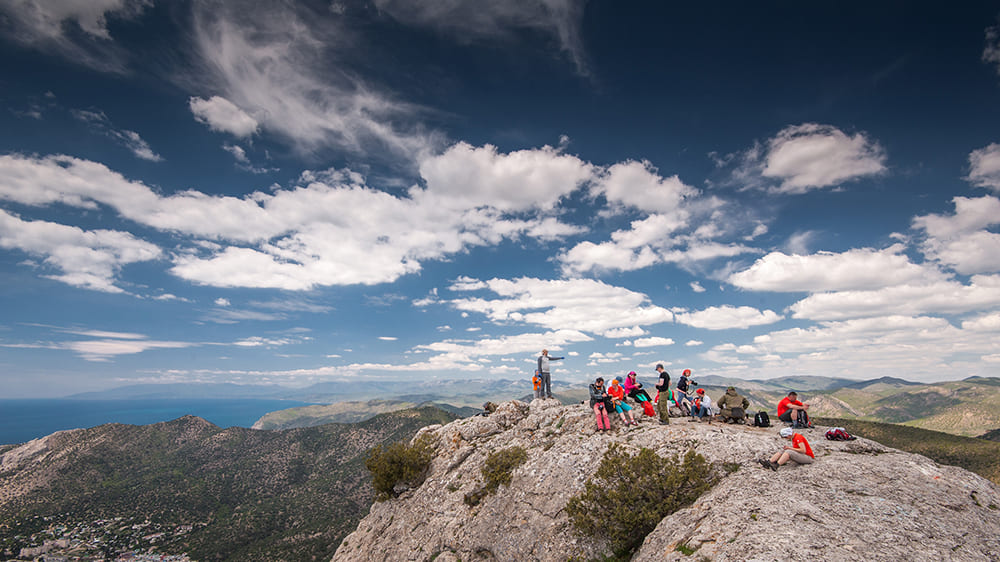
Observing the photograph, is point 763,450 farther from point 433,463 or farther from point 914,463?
point 433,463

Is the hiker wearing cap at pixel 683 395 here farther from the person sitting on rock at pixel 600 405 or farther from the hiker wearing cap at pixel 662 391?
the person sitting on rock at pixel 600 405

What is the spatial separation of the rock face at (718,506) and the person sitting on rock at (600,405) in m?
0.70

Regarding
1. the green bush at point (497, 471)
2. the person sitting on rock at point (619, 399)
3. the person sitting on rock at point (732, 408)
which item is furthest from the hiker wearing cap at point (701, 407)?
the green bush at point (497, 471)

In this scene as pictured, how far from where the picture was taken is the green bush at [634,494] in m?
18.5

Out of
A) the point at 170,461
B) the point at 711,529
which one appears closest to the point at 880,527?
the point at 711,529

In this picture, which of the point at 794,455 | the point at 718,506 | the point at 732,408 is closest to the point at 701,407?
the point at 732,408

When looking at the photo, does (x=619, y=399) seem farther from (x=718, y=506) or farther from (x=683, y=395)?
(x=718, y=506)

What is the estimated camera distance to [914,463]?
17094 mm

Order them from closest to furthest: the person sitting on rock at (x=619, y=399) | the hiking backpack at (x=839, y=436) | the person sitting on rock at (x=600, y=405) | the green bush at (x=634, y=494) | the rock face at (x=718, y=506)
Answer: the rock face at (x=718, y=506) < the green bush at (x=634, y=494) < the hiking backpack at (x=839, y=436) < the person sitting on rock at (x=600, y=405) < the person sitting on rock at (x=619, y=399)

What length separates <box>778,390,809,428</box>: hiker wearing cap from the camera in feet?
77.5

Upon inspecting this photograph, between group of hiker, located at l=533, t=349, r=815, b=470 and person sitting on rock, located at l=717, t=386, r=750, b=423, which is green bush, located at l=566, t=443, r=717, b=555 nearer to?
group of hiker, located at l=533, t=349, r=815, b=470

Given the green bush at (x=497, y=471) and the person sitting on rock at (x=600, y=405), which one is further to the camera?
the green bush at (x=497, y=471)

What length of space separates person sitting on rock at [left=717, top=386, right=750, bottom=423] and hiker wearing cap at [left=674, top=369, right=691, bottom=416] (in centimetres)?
264

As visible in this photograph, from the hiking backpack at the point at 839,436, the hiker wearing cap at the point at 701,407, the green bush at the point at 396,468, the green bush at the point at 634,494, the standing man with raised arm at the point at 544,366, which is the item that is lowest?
the green bush at the point at 396,468
